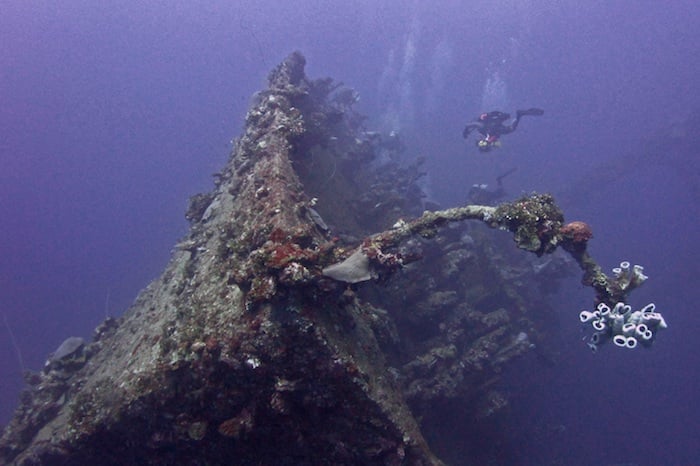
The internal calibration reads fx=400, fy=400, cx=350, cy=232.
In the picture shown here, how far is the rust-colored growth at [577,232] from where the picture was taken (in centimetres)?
661

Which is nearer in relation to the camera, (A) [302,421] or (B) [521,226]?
(A) [302,421]

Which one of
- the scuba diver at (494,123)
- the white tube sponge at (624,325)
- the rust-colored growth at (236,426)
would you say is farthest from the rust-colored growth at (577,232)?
the scuba diver at (494,123)

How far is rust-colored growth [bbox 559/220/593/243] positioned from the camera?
260 inches

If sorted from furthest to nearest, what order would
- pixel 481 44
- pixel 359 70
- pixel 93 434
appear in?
pixel 481 44
pixel 359 70
pixel 93 434

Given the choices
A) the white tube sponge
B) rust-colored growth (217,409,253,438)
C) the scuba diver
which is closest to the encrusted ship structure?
rust-colored growth (217,409,253,438)

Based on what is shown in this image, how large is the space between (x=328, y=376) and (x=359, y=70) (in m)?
164

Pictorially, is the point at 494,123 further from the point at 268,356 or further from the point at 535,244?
the point at 268,356

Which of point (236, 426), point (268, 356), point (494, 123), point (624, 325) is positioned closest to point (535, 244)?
point (624, 325)

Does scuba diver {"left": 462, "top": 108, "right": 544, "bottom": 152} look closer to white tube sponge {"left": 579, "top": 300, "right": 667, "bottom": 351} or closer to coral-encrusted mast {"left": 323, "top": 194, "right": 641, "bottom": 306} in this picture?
coral-encrusted mast {"left": 323, "top": 194, "right": 641, "bottom": 306}

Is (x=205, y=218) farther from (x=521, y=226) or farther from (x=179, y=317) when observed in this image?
(x=521, y=226)

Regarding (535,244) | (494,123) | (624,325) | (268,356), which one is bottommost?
(624,325)

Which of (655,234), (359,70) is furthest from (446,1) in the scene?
(655,234)

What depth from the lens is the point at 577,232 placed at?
6672 mm

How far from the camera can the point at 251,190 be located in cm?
938
